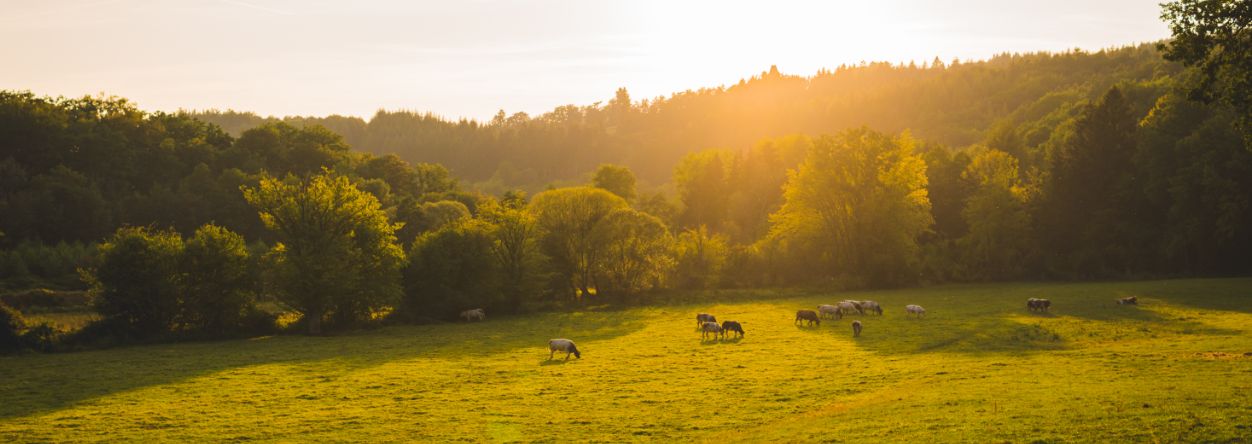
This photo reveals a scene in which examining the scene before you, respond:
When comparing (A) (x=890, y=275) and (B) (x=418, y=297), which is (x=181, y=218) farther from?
(A) (x=890, y=275)

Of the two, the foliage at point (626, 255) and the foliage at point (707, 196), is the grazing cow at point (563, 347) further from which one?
the foliage at point (707, 196)

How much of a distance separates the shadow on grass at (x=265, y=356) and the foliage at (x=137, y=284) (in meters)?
3.30

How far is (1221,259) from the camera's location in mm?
73125

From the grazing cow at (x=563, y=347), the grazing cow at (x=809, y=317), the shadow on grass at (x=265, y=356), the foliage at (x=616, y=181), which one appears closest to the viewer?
the shadow on grass at (x=265, y=356)

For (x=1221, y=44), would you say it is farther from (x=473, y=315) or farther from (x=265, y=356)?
(x=473, y=315)

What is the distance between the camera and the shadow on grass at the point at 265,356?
3172 cm

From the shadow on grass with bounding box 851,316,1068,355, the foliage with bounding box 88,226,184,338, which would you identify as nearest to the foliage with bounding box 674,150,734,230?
the shadow on grass with bounding box 851,316,1068,355

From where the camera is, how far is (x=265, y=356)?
136 ft

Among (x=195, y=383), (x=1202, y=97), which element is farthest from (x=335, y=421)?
(x=1202, y=97)

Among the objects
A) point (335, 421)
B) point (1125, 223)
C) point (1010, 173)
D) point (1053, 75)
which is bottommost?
point (335, 421)

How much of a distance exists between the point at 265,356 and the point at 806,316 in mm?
30787

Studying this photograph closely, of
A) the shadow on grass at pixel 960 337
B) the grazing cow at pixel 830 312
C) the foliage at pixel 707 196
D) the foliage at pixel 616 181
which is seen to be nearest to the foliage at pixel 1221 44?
the shadow on grass at pixel 960 337

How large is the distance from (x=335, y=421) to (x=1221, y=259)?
80.4 m

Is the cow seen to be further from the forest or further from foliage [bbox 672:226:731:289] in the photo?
foliage [bbox 672:226:731:289]
